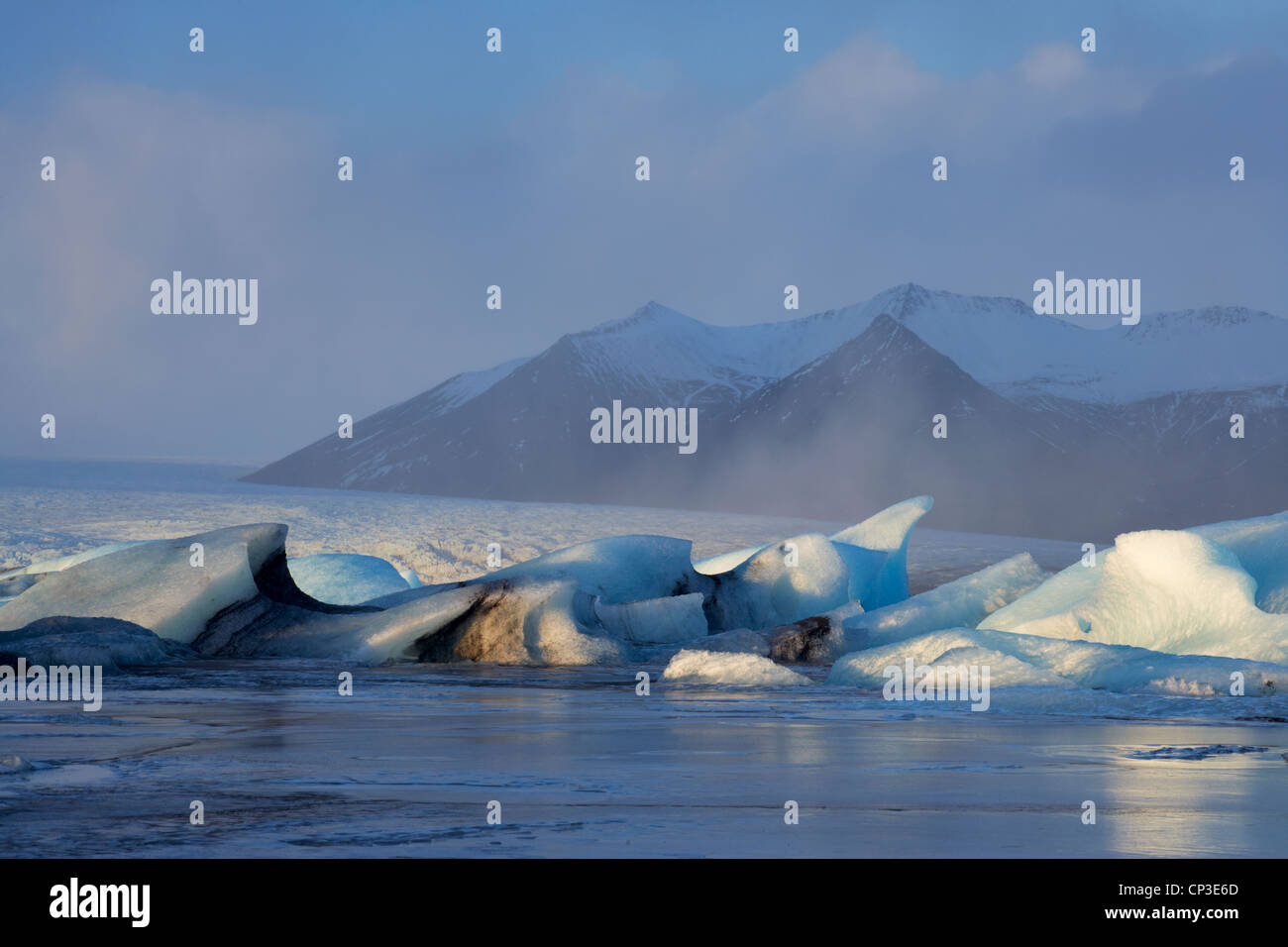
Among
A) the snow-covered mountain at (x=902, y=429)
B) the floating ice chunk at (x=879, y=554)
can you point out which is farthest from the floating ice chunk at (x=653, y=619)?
the snow-covered mountain at (x=902, y=429)

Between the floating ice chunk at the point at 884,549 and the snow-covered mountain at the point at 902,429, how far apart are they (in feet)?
294

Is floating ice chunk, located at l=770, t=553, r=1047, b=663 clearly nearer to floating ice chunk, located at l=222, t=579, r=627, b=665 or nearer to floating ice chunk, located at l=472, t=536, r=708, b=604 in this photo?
floating ice chunk, located at l=222, t=579, r=627, b=665

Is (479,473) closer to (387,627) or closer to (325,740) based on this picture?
(387,627)

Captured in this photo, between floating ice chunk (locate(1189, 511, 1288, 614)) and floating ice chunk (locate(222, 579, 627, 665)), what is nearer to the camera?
floating ice chunk (locate(1189, 511, 1288, 614))

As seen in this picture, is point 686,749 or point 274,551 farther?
point 274,551

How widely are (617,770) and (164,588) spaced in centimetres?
909

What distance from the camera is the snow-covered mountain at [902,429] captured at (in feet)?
370

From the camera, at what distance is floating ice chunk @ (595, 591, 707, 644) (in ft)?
46.1

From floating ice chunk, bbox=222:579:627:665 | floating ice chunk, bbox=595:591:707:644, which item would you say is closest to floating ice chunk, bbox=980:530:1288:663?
floating ice chunk, bbox=595:591:707:644

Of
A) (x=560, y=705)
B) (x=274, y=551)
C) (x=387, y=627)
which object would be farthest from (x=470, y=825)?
(x=274, y=551)

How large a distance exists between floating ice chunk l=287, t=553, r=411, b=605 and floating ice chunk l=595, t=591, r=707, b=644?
158 inches
